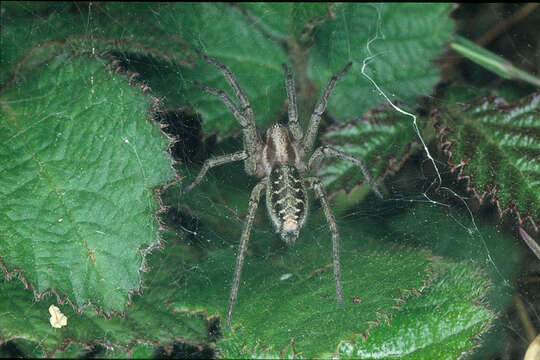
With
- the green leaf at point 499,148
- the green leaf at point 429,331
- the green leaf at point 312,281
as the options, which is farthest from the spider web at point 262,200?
the green leaf at point 429,331

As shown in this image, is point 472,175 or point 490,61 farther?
point 490,61

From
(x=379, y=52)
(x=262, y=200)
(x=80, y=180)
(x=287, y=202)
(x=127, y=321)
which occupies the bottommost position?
(x=127, y=321)

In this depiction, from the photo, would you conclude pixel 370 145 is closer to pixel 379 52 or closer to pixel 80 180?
pixel 379 52

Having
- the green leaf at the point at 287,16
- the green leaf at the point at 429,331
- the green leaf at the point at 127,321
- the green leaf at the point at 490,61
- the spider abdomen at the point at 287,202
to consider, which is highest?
the green leaf at the point at 287,16

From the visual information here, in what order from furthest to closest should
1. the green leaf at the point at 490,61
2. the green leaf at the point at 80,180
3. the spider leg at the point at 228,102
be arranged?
the green leaf at the point at 490,61 → the spider leg at the point at 228,102 → the green leaf at the point at 80,180

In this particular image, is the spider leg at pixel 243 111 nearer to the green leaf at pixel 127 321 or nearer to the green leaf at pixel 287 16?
the green leaf at pixel 287 16

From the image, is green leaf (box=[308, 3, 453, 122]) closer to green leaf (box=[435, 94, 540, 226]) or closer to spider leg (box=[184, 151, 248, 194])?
green leaf (box=[435, 94, 540, 226])

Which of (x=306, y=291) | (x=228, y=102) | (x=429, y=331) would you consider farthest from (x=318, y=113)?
(x=429, y=331)
